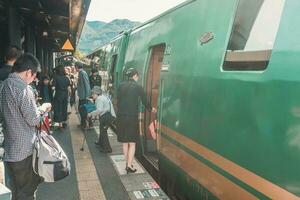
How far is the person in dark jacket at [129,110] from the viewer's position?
260 inches

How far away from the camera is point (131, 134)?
21.8ft

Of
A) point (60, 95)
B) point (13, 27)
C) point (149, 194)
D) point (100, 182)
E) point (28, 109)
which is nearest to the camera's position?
point (28, 109)

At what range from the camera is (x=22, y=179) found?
4.13 meters

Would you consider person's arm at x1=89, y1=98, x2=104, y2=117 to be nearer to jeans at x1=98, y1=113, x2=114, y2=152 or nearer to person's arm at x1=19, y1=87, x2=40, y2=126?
jeans at x1=98, y1=113, x2=114, y2=152

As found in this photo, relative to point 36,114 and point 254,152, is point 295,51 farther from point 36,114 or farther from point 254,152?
point 36,114

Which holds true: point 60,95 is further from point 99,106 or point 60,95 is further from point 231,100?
point 231,100

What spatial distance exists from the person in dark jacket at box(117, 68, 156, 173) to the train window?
114 inches

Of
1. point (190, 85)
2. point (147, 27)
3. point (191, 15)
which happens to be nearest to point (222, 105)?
point (190, 85)

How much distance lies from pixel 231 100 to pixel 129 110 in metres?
3.23

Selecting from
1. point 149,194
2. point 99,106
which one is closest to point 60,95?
point 99,106

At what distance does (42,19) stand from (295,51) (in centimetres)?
1152

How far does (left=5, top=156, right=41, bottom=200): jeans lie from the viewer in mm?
4066

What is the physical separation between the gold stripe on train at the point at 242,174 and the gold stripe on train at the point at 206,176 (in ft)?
0.31

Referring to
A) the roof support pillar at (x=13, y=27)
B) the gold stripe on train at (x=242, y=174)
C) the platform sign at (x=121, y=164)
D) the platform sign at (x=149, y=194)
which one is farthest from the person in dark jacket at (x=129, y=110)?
the roof support pillar at (x=13, y=27)
